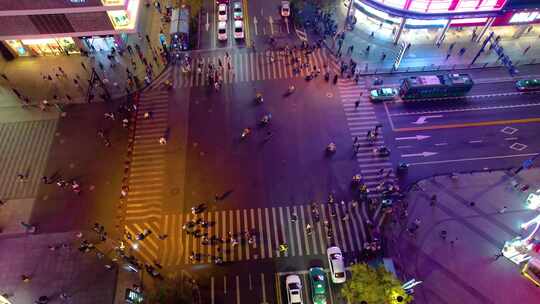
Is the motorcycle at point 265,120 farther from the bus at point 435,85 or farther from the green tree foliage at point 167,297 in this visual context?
the green tree foliage at point 167,297

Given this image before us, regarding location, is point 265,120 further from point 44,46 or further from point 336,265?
point 44,46

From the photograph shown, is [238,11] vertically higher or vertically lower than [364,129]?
higher

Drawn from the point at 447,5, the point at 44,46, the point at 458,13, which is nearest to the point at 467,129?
the point at 458,13

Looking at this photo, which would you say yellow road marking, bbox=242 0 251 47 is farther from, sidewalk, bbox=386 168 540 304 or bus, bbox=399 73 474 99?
sidewalk, bbox=386 168 540 304

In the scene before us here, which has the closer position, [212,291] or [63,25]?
[212,291]

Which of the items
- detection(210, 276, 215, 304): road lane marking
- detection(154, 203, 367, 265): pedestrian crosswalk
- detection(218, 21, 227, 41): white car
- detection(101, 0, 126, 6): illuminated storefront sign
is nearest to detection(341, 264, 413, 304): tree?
detection(154, 203, 367, 265): pedestrian crosswalk

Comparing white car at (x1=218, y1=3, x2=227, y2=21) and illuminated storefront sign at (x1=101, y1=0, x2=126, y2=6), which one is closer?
illuminated storefront sign at (x1=101, y1=0, x2=126, y2=6)

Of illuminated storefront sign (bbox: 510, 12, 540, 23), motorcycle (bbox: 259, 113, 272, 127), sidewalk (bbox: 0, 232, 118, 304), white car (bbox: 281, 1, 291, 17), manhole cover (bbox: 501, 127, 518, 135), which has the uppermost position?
white car (bbox: 281, 1, 291, 17)

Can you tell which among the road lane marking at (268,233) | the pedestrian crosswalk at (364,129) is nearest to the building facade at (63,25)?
the pedestrian crosswalk at (364,129)
